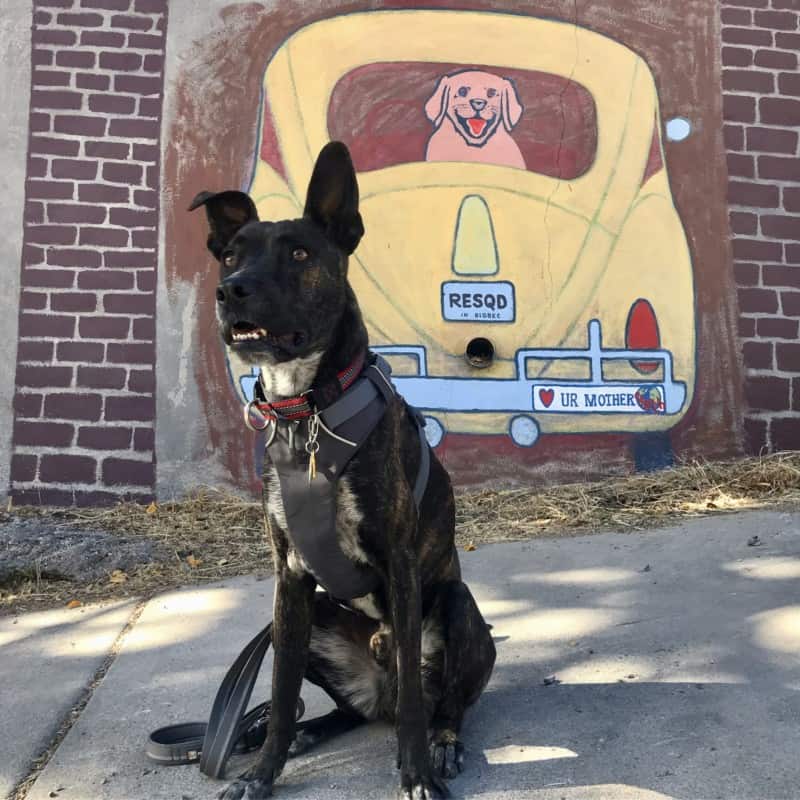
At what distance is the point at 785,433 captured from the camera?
5957 mm

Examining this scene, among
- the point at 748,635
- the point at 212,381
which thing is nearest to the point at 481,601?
the point at 748,635

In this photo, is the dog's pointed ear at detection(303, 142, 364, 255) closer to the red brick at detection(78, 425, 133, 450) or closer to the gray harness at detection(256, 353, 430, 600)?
the gray harness at detection(256, 353, 430, 600)

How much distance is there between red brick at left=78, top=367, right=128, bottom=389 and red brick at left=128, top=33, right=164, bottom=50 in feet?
7.11

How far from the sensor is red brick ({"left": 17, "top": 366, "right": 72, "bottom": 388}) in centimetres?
568

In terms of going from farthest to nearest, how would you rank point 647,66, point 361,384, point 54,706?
point 647,66 → point 54,706 → point 361,384

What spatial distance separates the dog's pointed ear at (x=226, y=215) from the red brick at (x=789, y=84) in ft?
16.4

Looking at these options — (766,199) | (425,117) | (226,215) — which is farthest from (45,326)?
(766,199)

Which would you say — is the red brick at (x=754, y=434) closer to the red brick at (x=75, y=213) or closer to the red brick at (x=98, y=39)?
the red brick at (x=75, y=213)

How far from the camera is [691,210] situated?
6020 mm

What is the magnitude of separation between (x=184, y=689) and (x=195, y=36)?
456 centimetres

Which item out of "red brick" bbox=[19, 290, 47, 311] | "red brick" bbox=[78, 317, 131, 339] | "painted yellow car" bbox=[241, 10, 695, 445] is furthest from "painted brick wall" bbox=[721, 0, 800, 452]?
"red brick" bbox=[19, 290, 47, 311]

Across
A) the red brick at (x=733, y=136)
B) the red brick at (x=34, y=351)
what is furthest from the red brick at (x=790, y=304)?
the red brick at (x=34, y=351)

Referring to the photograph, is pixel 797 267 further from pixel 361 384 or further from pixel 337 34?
pixel 361 384

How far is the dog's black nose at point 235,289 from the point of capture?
7.12ft
